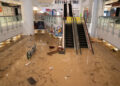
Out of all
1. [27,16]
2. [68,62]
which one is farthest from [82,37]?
[27,16]

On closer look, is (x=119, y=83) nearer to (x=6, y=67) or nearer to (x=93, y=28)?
(x=6, y=67)

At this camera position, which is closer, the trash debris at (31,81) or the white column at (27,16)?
the trash debris at (31,81)

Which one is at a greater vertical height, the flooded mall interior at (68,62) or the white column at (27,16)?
the white column at (27,16)

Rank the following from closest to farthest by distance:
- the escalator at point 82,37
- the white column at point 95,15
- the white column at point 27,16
A: the escalator at point 82,37 < the white column at point 95,15 < the white column at point 27,16

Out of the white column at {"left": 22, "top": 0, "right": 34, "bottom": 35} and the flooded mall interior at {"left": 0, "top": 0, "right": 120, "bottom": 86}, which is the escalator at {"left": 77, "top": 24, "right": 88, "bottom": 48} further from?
the white column at {"left": 22, "top": 0, "right": 34, "bottom": 35}

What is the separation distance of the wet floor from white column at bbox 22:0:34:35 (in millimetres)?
6495

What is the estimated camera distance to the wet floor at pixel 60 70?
3.87 metres

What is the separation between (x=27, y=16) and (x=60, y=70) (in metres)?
9.72

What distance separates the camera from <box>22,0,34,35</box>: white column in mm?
11578

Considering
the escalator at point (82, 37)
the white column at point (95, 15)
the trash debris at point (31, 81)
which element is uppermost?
the white column at point (95, 15)

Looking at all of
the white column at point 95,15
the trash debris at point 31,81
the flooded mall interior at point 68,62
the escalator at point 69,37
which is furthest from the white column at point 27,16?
the trash debris at point 31,81

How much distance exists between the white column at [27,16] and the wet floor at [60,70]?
650 centimetres

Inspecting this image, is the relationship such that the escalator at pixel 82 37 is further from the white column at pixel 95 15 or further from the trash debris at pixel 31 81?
the trash debris at pixel 31 81

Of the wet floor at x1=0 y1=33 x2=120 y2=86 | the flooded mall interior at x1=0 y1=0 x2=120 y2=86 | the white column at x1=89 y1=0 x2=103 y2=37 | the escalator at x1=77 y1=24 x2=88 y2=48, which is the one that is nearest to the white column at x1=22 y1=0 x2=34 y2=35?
the flooded mall interior at x1=0 y1=0 x2=120 y2=86
